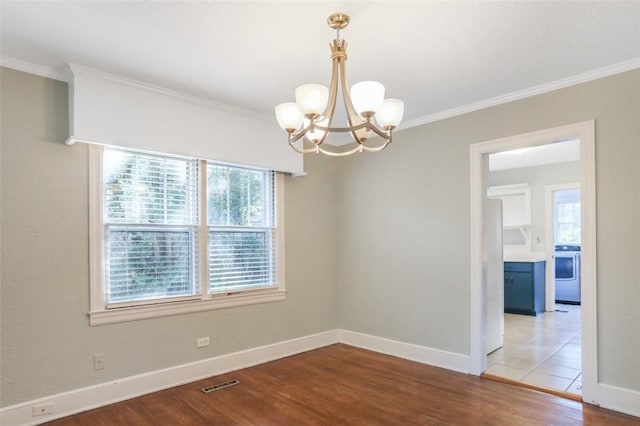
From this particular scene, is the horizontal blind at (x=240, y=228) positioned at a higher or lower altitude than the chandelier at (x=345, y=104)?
lower

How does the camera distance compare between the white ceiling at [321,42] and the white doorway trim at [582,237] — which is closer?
the white ceiling at [321,42]

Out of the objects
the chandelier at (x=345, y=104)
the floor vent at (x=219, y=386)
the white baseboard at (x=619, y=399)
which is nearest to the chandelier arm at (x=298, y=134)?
the chandelier at (x=345, y=104)

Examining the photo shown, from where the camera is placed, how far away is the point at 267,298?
162 inches

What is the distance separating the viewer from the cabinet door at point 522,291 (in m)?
6.22

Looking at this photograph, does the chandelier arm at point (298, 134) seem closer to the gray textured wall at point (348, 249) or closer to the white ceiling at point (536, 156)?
the gray textured wall at point (348, 249)

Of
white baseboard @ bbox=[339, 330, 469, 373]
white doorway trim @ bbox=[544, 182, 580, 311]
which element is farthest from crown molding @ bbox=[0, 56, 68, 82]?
white doorway trim @ bbox=[544, 182, 580, 311]

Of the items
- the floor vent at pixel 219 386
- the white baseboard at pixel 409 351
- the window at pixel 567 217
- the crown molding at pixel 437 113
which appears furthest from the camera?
the window at pixel 567 217

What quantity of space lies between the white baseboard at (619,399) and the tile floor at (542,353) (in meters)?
0.25

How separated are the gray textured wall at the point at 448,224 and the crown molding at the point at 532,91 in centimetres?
5

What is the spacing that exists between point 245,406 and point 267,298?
129 cm

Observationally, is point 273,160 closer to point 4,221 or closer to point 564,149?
point 4,221

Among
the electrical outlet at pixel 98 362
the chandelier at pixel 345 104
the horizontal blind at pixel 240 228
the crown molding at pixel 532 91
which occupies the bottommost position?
the electrical outlet at pixel 98 362

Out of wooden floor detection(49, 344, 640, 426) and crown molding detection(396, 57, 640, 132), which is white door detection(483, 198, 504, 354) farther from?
crown molding detection(396, 57, 640, 132)

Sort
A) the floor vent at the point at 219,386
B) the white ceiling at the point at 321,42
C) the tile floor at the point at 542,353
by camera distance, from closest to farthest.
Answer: the white ceiling at the point at 321,42 → the floor vent at the point at 219,386 → the tile floor at the point at 542,353
